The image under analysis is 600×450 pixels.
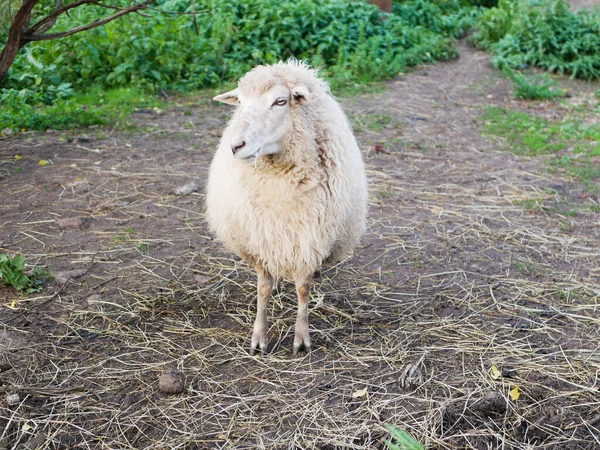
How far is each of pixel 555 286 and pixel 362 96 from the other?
540cm

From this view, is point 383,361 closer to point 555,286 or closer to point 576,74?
point 555,286

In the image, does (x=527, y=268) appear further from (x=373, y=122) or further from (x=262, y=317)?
(x=373, y=122)

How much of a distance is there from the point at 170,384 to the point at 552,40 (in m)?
9.57

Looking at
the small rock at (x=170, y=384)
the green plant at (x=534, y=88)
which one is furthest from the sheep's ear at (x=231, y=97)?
the green plant at (x=534, y=88)

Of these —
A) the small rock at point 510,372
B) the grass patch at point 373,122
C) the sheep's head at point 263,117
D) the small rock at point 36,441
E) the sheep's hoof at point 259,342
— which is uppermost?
the sheep's head at point 263,117

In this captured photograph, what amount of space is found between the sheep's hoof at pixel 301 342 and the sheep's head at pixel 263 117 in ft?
3.71

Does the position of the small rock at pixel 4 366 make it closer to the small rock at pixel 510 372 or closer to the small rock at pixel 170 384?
the small rock at pixel 170 384

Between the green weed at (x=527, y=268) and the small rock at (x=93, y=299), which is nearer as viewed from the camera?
the small rock at (x=93, y=299)

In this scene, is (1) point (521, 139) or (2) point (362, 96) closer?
(1) point (521, 139)

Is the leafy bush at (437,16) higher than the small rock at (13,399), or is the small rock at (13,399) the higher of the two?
the leafy bush at (437,16)

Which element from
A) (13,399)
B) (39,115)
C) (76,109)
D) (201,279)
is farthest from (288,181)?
(76,109)

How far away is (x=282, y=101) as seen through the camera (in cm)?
395

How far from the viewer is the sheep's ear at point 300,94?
3953mm

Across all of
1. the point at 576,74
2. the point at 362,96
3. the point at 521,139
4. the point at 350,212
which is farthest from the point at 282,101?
the point at 576,74
